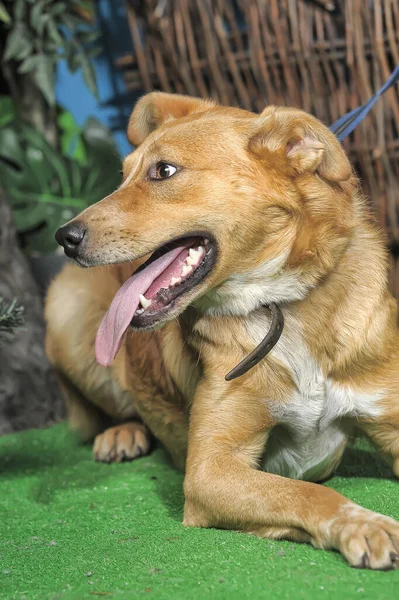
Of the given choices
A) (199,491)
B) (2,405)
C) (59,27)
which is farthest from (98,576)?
(59,27)

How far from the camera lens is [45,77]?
524 cm

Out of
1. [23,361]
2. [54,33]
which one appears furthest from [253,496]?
[54,33]

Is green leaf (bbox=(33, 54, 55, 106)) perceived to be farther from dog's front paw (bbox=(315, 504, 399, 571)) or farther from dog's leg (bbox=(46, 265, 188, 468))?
dog's front paw (bbox=(315, 504, 399, 571))

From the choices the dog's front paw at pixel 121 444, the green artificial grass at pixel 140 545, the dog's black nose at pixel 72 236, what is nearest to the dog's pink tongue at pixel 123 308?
the dog's black nose at pixel 72 236

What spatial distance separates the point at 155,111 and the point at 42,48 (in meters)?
2.73

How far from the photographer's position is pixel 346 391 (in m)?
2.54

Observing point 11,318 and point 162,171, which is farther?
point 11,318

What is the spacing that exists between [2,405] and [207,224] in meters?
2.03

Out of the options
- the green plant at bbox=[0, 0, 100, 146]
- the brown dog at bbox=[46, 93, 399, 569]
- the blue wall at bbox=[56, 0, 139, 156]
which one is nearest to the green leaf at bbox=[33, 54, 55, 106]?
the green plant at bbox=[0, 0, 100, 146]

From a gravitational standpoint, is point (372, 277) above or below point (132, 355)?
above

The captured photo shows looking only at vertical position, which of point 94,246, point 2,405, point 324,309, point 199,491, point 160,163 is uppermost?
point 160,163

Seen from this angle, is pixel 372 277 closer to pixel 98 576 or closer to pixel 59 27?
pixel 98 576

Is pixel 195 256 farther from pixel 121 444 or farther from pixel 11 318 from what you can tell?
pixel 121 444

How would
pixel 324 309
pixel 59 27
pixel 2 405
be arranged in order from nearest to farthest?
pixel 324 309
pixel 2 405
pixel 59 27
